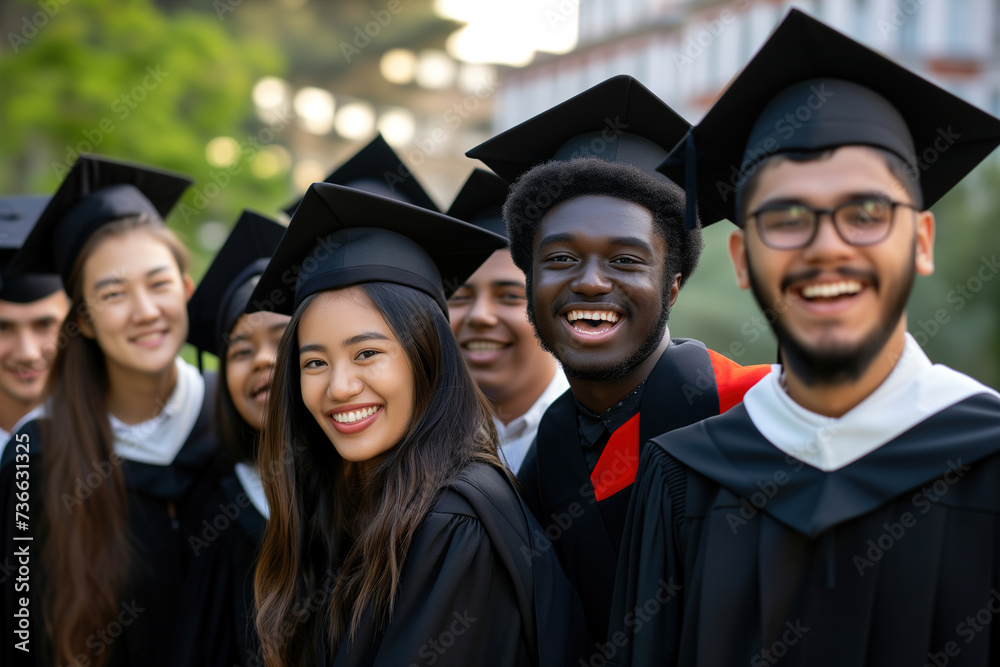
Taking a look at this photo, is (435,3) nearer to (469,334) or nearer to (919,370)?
(469,334)

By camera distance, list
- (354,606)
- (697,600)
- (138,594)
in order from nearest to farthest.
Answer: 1. (697,600)
2. (354,606)
3. (138,594)

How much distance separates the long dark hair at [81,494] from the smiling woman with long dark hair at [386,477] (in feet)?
3.65

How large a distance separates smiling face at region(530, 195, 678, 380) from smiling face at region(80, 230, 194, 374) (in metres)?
1.97

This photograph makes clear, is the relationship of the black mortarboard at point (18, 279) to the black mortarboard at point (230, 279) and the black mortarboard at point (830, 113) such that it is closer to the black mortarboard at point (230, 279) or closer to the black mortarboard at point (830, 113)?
the black mortarboard at point (230, 279)

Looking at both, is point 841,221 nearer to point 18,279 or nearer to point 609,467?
point 609,467

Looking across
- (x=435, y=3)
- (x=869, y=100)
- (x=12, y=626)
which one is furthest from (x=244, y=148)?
(x=435, y=3)

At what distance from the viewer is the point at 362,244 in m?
2.74

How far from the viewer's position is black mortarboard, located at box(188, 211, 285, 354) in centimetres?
366

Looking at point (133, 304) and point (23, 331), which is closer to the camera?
point (133, 304)

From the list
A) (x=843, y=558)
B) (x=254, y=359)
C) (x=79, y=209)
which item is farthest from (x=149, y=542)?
(x=843, y=558)

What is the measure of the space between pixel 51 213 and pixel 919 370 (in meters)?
3.58

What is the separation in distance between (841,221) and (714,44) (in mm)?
21426

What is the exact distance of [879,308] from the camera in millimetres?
1802

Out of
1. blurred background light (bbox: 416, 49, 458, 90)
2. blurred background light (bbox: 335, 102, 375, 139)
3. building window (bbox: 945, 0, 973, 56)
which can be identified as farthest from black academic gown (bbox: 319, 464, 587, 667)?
blurred background light (bbox: 416, 49, 458, 90)
